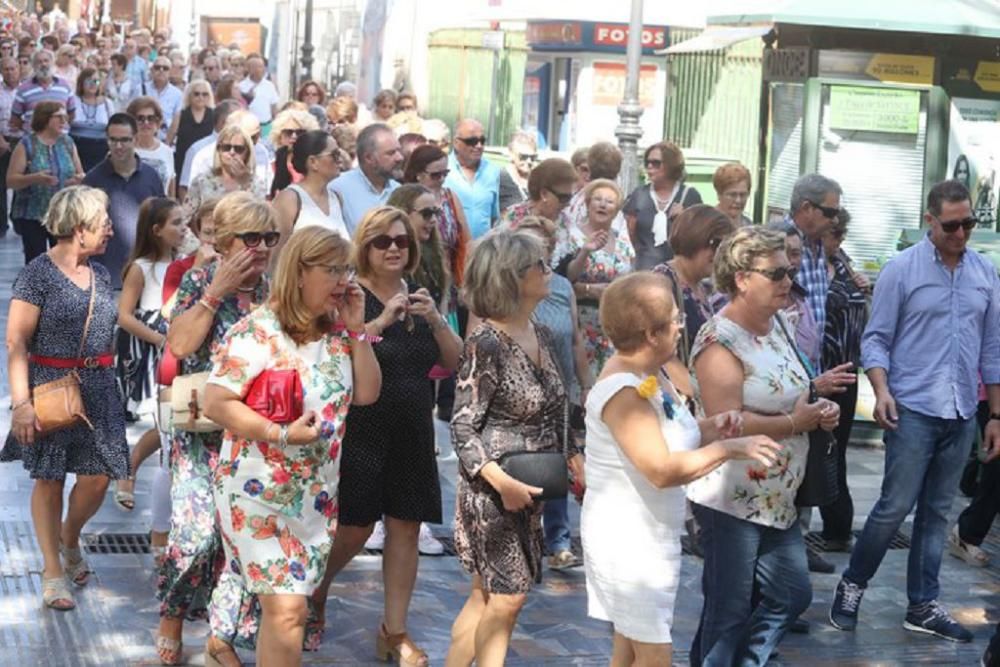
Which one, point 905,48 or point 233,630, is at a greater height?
point 905,48

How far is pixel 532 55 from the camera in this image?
113 ft

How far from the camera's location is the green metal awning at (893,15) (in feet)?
44.4

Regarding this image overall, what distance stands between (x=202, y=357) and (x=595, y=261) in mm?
3322

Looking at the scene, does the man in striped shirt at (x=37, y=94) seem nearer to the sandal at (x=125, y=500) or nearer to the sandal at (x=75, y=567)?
the sandal at (x=125, y=500)

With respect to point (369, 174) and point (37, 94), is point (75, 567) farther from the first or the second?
point (37, 94)

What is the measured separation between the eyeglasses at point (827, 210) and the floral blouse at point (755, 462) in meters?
2.55

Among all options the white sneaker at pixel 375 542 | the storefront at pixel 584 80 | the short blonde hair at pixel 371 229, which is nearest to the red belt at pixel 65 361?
the short blonde hair at pixel 371 229

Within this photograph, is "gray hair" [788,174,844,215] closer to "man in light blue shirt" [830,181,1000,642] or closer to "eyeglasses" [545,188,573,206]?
"man in light blue shirt" [830,181,1000,642]

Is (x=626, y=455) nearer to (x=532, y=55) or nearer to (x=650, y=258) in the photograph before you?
(x=650, y=258)

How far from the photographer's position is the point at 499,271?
653 centimetres

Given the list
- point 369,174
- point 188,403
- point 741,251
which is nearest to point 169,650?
point 188,403

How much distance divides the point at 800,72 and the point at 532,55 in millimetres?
20699

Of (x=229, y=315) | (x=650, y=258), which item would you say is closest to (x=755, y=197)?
(x=650, y=258)

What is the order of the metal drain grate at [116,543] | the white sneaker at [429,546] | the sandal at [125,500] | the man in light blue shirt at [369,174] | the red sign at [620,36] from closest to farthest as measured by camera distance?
the metal drain grate at [116,543] < the white sneaker at [429,546] < the sandal at [125,500] < the man in light blue shirt at [369,174] < the red sign at [620,36]
